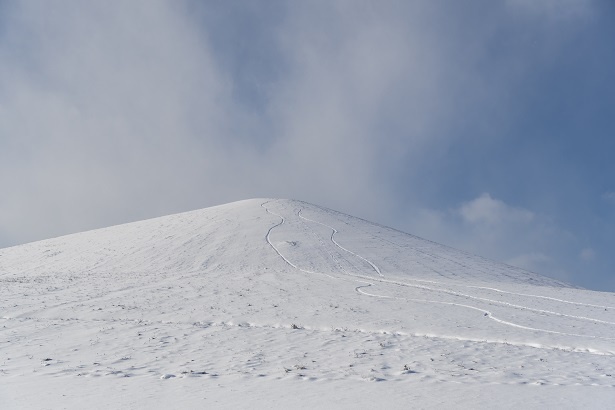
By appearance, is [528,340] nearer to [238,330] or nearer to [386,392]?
[386,392]

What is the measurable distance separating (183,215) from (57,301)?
39.3 m

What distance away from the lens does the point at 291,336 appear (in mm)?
16672

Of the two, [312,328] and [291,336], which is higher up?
[312,328]

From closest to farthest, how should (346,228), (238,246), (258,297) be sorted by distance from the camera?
1. (258,297)
2. (238,246)
3. (346,228)

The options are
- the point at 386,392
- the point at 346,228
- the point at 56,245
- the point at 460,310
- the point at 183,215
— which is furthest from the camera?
the point at 183,215

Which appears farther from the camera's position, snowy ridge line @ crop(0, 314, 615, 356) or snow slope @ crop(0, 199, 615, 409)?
snowy ridge line @ crop(0, 314, 615, 356)

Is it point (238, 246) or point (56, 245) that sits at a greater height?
point (238, 246)

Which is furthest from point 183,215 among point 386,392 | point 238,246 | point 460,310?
point 386,392

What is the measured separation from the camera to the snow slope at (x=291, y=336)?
10.5 metres

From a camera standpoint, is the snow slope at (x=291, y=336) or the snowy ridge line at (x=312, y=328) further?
the snowy ridge line at (x=312, y=328)

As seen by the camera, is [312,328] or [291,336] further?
[312,328]

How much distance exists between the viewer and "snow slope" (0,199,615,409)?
34.3ft

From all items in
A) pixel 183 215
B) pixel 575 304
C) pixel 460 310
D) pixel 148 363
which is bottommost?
pixel 148 363

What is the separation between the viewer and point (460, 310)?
75.1 feet
